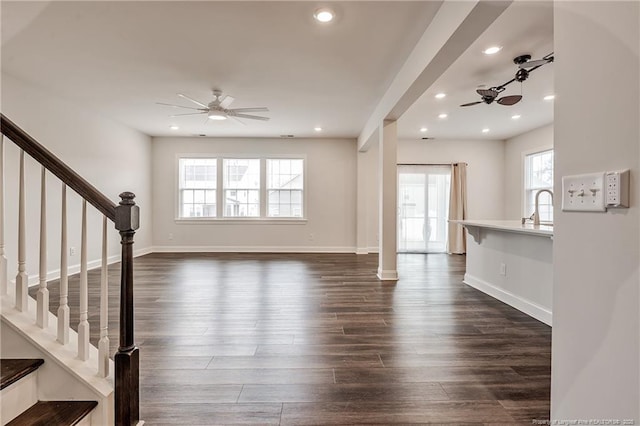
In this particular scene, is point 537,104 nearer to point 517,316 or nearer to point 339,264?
point 517,316

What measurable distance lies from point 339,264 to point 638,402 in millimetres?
4975

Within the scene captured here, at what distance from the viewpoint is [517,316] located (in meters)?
3.04

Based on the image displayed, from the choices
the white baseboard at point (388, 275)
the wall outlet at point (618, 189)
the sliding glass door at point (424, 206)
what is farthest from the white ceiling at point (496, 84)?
the white baseboard at point (388, 275)

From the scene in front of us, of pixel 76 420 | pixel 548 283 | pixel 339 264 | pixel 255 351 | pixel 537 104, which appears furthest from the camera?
pixel 339 264

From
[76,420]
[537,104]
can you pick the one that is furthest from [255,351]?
[537,104]

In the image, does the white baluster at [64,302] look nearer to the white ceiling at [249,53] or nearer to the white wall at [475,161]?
the white ceiling at [249,53]

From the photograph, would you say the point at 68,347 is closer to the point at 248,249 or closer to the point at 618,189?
the point at 618,189

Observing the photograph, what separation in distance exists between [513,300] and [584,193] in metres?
2.79

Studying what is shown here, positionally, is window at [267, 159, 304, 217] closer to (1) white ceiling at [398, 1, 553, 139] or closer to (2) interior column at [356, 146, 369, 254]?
(2) interior column at [356, 146, 369, 254]

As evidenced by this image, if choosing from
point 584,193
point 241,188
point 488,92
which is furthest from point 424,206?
point 584,193

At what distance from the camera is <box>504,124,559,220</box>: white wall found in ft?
21.5

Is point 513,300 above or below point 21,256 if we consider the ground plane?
below

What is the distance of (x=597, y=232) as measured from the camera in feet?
3.24

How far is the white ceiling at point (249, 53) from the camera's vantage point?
8.31 feet
